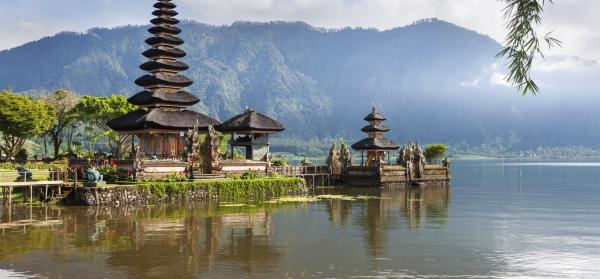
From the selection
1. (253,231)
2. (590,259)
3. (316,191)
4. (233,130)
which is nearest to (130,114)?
(233,130)

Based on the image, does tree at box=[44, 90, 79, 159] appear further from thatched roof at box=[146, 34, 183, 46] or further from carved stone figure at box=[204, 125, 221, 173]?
carved stone figure at box=[204, 125, 221, 173]

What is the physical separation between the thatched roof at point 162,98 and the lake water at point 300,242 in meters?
17.1

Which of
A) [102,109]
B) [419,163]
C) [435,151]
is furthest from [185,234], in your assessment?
[435,151]

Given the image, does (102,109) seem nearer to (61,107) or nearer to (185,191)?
(61,107)

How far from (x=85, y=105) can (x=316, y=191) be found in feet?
98.5

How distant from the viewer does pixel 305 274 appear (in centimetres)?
2161

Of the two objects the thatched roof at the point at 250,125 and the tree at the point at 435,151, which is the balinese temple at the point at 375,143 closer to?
Answer: the thatched roof at the point at 250,125

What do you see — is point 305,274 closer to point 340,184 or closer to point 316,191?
point 316,191

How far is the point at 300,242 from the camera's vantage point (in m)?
29.0

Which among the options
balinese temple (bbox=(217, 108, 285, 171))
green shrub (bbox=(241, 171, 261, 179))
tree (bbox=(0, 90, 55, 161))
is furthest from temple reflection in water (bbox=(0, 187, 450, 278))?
tree (bbox=(0, 90, 55, 161))

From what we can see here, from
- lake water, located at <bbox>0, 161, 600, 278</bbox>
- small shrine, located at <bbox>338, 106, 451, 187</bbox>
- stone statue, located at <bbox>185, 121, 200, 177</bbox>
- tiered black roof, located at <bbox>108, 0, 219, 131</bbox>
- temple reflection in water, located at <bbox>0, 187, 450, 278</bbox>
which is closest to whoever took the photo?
lake water, located at <bbox>0, 161, 600, 278</bbox>

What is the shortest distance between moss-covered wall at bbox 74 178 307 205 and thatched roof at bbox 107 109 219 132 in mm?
7847

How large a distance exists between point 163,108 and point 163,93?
1467 mm

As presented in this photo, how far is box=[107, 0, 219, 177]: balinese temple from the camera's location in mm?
57656
